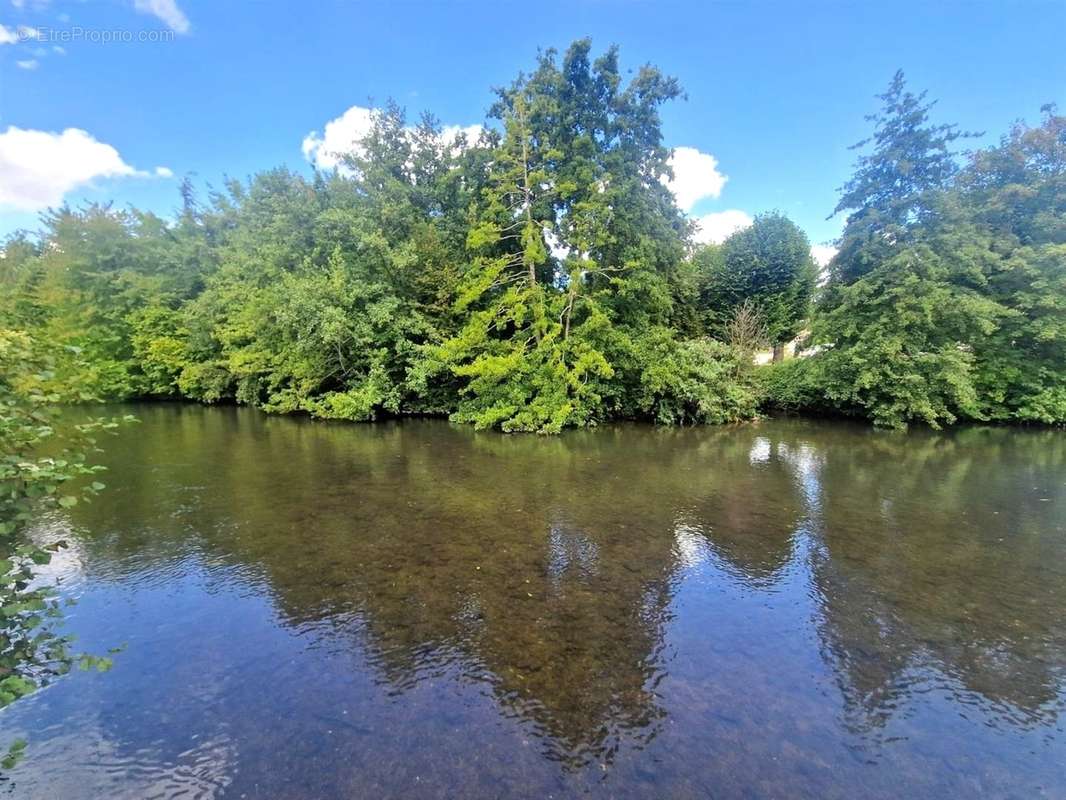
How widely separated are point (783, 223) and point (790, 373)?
13.8 metres

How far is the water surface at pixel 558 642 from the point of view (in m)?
3.67

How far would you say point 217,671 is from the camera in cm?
475

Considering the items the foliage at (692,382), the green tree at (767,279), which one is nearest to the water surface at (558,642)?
the foliage at (692,382)

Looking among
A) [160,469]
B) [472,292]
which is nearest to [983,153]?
[472,292]

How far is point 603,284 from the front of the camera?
19.9 m

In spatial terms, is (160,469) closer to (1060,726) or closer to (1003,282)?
(1060,726)

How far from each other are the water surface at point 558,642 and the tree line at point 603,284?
8330mm

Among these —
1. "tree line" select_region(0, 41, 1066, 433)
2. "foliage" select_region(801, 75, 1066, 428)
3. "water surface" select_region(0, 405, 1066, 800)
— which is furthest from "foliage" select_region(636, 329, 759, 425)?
"water surface" select_region(0, 405, 1066, 800)

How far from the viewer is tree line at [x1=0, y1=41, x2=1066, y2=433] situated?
17.9 metres

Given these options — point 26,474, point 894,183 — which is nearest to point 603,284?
point 894,183

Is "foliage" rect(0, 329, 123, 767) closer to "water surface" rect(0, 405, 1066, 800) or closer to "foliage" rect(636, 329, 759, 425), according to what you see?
"water surface" rect(0, 405, 1066, 800)

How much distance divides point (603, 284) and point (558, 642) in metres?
16.4

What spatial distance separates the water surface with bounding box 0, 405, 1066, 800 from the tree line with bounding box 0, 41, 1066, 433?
833cm

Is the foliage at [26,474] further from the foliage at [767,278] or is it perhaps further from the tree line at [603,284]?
the foliage at [767,278]
